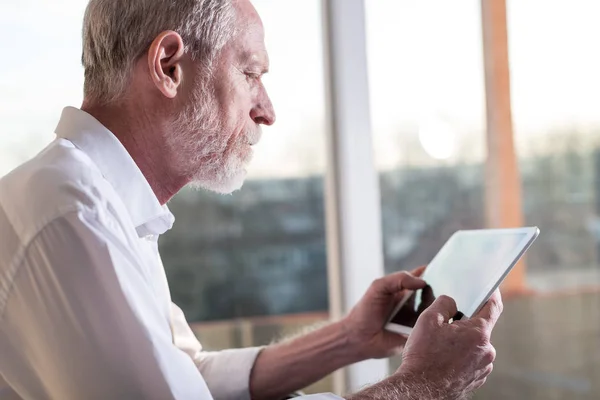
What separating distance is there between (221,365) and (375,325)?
341 millimetres

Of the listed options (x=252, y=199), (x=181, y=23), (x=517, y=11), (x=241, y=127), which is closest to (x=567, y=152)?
(x=517, y=11)

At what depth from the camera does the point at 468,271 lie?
1283mm

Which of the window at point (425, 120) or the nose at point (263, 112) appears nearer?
the nose at point (263, 112)

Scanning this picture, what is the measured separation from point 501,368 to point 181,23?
1.87 m

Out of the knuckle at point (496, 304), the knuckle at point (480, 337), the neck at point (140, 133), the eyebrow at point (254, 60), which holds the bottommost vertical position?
the knuckle at point (480, 337)

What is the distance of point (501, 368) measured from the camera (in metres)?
2.57

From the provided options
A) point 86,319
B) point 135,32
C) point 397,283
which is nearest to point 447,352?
point 397,283

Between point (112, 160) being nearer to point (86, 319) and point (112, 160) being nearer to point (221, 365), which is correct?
point (86, 319)

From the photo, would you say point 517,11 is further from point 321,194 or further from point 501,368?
point 501,368

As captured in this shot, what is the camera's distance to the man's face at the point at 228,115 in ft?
4.22

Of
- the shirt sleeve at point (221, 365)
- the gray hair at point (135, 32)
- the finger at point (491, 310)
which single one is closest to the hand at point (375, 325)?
the shirt sleeve at point (221, 365)

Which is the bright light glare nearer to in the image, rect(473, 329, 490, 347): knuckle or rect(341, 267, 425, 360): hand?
rect(341, 267, 425, 360): hand

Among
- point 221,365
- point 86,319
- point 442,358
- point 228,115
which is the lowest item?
point 221,365

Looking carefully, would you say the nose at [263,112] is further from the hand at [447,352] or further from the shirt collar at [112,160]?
the hand at [447,352]
